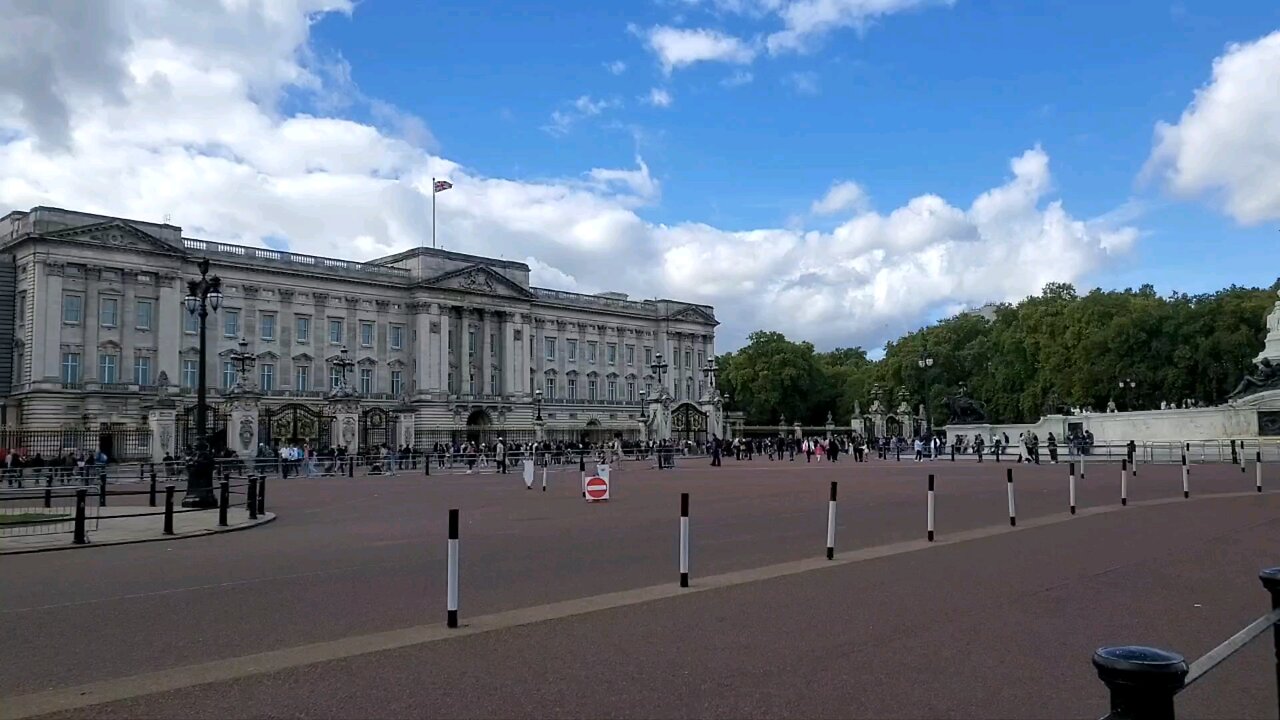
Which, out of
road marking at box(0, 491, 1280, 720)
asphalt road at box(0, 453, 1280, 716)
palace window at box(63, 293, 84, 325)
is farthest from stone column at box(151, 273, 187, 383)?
road marking at box(0, 491, 1280, 720)

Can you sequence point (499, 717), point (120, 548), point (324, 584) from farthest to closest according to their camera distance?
1. point (120, 548)
2. point (324, 584)
3. point (499, 717)

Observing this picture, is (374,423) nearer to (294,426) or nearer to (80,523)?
(294,426)

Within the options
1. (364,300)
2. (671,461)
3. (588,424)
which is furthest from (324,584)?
(588,424)

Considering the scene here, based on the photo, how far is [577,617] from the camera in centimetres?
912

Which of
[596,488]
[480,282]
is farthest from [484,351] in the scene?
[596,488]

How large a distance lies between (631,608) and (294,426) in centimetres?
4399

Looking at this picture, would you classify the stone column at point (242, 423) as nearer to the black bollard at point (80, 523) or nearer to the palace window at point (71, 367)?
the palace window at point (71, 367)

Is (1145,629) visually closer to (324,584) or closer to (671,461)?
(324,584)

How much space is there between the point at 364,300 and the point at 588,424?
91.7 ft

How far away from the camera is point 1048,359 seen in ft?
273

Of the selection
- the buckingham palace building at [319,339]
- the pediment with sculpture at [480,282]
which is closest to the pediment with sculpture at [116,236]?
the buckingham palace building at [319,339]

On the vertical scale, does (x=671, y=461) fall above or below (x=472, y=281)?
below

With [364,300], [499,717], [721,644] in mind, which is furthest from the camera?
[364,300]

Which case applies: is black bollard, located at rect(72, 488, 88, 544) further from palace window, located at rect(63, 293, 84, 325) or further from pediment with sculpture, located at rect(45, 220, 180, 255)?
palace window, located at rect(63, 293, 84, 325)
